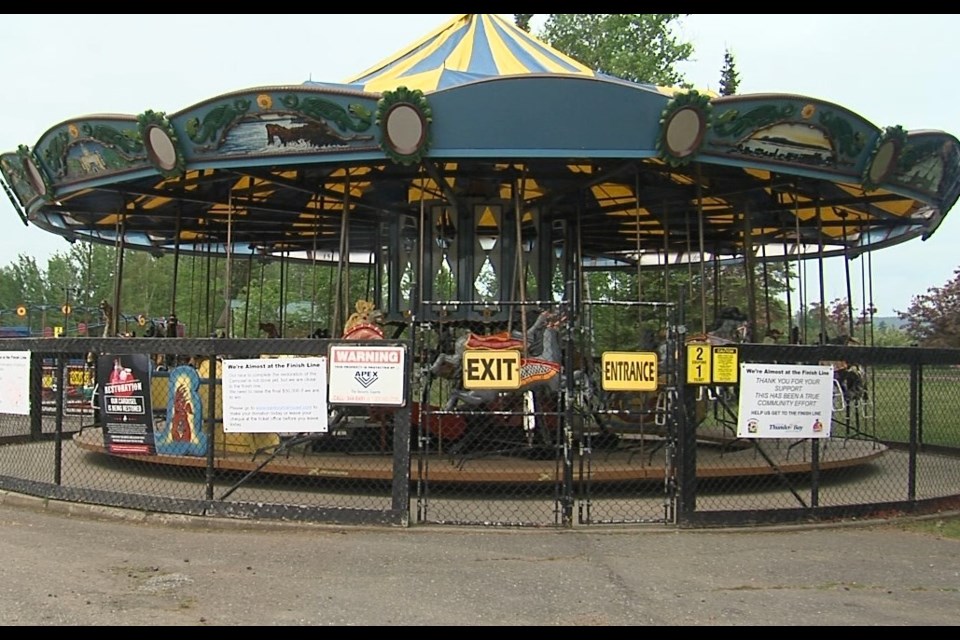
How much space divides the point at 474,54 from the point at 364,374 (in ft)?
23.7

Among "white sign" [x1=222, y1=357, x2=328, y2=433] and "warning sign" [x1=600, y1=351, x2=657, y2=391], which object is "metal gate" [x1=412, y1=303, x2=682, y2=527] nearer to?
"warning sign" [x1=600, y1=351, x2=657, y2=391]

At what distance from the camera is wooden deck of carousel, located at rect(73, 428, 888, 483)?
937 cm

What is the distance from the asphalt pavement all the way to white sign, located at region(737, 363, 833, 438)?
94cm

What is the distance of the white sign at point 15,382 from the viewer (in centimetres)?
984

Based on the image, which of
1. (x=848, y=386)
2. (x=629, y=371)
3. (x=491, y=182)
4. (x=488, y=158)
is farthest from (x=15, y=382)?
(x=848, y=386)

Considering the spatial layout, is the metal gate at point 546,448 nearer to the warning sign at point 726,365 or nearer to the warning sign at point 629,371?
the warning sign at point 629,371

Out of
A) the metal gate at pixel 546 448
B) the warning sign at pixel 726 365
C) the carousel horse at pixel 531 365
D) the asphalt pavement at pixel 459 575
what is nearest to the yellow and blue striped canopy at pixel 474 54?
the carousel horse at pixel 531 365

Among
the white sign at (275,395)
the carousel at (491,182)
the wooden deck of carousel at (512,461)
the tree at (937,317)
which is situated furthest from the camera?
the tree at (937,317)

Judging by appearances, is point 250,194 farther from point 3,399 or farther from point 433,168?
point 3,399

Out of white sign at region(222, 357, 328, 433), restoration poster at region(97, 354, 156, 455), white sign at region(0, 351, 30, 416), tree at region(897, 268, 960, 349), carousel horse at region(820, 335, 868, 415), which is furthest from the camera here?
tree at region(897, 268, 960, 349)

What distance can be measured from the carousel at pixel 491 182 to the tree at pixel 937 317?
54.8 feet

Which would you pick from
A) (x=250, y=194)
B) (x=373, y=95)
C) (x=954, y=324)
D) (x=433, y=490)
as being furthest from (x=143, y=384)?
(x=954, y=324)

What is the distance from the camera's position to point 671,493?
8367 millimetres

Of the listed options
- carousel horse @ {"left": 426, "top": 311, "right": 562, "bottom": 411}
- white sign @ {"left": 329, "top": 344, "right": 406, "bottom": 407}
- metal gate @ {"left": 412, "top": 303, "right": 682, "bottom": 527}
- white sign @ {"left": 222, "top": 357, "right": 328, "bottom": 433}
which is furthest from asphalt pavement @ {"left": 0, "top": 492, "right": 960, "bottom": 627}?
carousel horse @ {"left": 426, "top": 311, "right": 562, "bottom": 411}
